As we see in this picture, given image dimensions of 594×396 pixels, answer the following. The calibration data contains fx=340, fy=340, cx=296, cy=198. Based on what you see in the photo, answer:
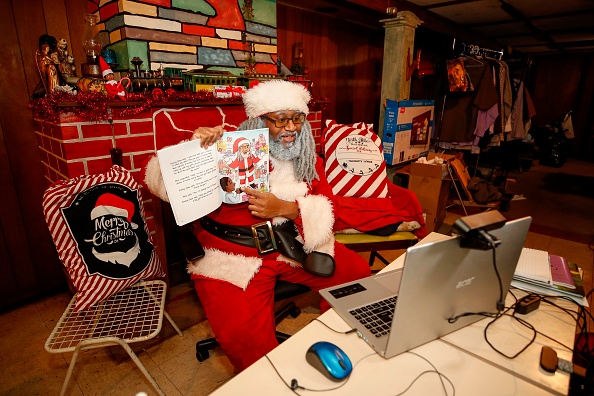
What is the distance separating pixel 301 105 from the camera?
64.7 inches

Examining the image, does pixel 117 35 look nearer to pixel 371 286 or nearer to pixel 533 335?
pixel 371 286

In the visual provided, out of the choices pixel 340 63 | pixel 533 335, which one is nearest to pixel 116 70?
pixel 533 335

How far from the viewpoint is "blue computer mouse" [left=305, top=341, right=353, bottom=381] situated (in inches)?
30.6

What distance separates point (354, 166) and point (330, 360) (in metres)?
1.67

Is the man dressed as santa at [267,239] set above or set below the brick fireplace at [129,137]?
below

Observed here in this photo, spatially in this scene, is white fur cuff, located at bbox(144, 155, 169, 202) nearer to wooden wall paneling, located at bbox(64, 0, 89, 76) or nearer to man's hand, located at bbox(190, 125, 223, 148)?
man's hand, located at bbox(190, 125, 223, 148)

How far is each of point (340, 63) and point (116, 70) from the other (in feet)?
8.72

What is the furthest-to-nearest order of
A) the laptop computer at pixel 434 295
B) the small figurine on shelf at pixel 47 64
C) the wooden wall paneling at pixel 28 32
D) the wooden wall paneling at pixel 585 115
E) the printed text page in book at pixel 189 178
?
1. the wooden wall paneling at pixel 585 115
2. the wooden wall paneling at pixel 28 32
3. the small figurine on shelf at pixel 47 64
4. the printed text page in book at pixel 189 178
5. the laptop computer at pixel 434 295

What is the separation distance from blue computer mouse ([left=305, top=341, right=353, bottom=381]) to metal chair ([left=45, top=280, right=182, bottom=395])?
32.1 inches

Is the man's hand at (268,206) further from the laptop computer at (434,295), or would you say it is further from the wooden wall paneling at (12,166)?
the wooden wall paneling at (12,166)

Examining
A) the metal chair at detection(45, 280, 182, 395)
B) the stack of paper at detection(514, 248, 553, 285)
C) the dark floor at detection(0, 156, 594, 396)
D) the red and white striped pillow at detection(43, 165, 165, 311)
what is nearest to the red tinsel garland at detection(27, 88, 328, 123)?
the red and white striped pillow at detection(43, 165, 165, 311)

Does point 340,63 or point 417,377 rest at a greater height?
point 340,63

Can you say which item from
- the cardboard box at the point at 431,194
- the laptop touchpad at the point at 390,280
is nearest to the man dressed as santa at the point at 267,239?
the laptop touchpad at the point at 390,280

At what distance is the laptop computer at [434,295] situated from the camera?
2.47 ft
